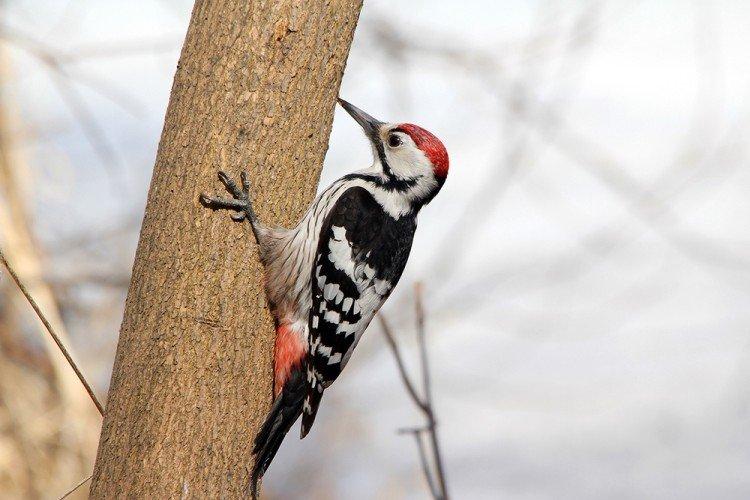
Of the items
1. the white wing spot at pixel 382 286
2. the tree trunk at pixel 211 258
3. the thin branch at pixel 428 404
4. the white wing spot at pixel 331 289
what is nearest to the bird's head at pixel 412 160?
the white wing spot at pixel 382 286

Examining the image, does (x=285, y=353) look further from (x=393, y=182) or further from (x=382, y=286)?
(x=393, y=182)

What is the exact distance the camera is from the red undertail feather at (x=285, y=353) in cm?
249

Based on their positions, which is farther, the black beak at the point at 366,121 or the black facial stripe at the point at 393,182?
the black beak at the point at 366,121

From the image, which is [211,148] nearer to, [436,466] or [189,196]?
[189,196]

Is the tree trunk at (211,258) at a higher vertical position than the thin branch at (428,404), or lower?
higher

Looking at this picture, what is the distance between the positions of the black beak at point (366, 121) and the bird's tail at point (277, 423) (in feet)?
3.74

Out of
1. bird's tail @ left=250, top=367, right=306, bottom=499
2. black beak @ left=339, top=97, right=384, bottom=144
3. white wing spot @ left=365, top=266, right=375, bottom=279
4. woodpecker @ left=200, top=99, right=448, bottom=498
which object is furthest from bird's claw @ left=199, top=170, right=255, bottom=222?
black beak @ left=339, top=97, right=384, bottom=144

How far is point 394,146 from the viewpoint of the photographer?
325 cm

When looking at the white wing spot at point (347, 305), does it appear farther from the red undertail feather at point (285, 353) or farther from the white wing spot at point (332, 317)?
the red undertail feather at point (285, 353)

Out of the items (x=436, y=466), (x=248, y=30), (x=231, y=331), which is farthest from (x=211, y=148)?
(x=436, y=466)

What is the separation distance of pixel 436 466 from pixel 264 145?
117 centimetres

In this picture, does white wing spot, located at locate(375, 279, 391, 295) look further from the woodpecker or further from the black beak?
the black beak

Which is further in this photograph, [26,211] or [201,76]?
[26,211]

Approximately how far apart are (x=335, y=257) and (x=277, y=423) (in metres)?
0.67
